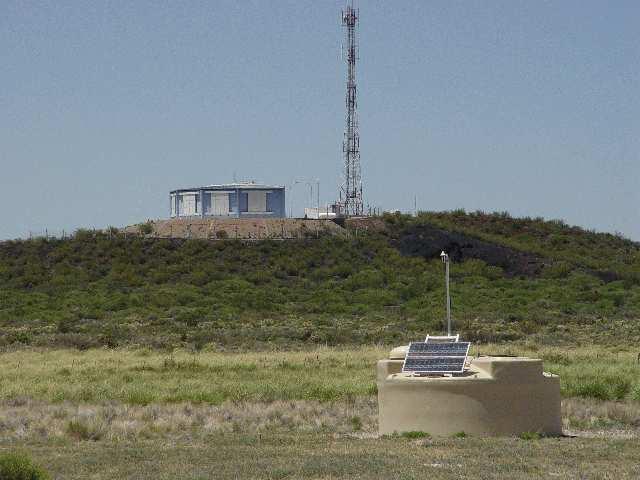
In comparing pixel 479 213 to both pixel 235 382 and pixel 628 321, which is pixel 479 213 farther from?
pixel 235 382

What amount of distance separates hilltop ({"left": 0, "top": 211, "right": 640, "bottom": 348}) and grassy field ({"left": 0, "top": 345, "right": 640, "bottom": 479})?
10973mm

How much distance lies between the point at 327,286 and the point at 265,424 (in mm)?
45393

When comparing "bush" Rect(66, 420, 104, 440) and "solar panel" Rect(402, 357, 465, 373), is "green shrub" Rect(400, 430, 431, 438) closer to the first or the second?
"solar panel" Rect(402, 357, 465, 373)

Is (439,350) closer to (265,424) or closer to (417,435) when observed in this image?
(417,435)

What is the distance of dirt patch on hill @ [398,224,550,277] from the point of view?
250 ft

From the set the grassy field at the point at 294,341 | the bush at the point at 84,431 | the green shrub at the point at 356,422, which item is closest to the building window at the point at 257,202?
the grassy field at the point at 294,341

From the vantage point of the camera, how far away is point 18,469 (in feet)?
47.1

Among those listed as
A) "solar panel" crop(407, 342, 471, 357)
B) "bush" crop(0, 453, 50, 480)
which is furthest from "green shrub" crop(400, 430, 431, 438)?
"bush" crop(0, 453, 50, 480)

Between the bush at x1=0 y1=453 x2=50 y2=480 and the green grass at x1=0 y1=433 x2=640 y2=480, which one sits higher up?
the bush at x1=0 y1=453 x2=50 y2=480

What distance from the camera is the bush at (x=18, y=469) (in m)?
14.3

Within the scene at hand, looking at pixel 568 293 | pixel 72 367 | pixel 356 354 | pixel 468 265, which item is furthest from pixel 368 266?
pixel 72 367

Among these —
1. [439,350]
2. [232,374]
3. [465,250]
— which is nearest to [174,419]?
Answer: [439,350]

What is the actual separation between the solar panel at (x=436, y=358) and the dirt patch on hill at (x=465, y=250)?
5409 cm

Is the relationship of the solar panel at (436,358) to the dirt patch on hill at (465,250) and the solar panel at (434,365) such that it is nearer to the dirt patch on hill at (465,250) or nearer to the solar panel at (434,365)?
the solar panel at (434,365)
